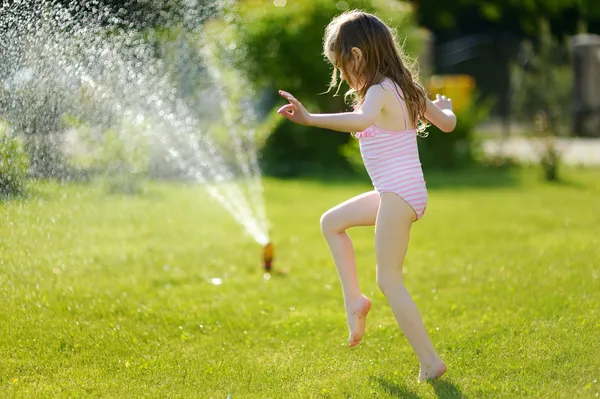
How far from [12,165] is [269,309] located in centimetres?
152

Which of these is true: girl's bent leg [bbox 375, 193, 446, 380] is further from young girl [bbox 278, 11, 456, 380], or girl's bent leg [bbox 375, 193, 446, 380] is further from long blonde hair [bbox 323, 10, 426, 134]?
long blonde hair [bbox 323, 10, 426, 134]

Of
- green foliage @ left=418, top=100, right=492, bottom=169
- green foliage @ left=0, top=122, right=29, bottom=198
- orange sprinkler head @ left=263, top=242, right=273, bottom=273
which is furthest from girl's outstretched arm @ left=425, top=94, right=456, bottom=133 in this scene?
green foliage @ left=418, top=100, right=492, bottom=169

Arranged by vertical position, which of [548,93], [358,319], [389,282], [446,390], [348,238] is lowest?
[548,93]

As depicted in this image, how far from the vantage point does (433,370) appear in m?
3.39

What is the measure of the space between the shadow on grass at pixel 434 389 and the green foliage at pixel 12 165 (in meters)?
1.96

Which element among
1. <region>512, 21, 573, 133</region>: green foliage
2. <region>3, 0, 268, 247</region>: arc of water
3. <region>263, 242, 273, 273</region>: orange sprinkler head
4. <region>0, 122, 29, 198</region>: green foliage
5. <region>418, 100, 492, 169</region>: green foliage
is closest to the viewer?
<region>0, 122, 29, 198</region>: green foliage

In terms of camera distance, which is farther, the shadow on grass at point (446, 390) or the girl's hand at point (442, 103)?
the girl's hand at point (442, 103)

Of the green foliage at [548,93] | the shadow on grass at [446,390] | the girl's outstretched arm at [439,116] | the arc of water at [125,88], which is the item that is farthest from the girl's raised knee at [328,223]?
the green foliage at [548,93]

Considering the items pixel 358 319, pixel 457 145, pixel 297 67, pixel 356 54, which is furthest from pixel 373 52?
pixel 457 145

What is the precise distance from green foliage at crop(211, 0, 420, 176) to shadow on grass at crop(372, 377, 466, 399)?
8.51 m

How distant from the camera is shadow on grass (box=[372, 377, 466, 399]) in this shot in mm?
3244

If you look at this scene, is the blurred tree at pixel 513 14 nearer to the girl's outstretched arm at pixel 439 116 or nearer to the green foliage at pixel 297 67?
the green foliage at pixel 297 67

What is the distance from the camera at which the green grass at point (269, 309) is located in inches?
137

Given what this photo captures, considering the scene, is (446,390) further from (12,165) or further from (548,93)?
(548,93)
